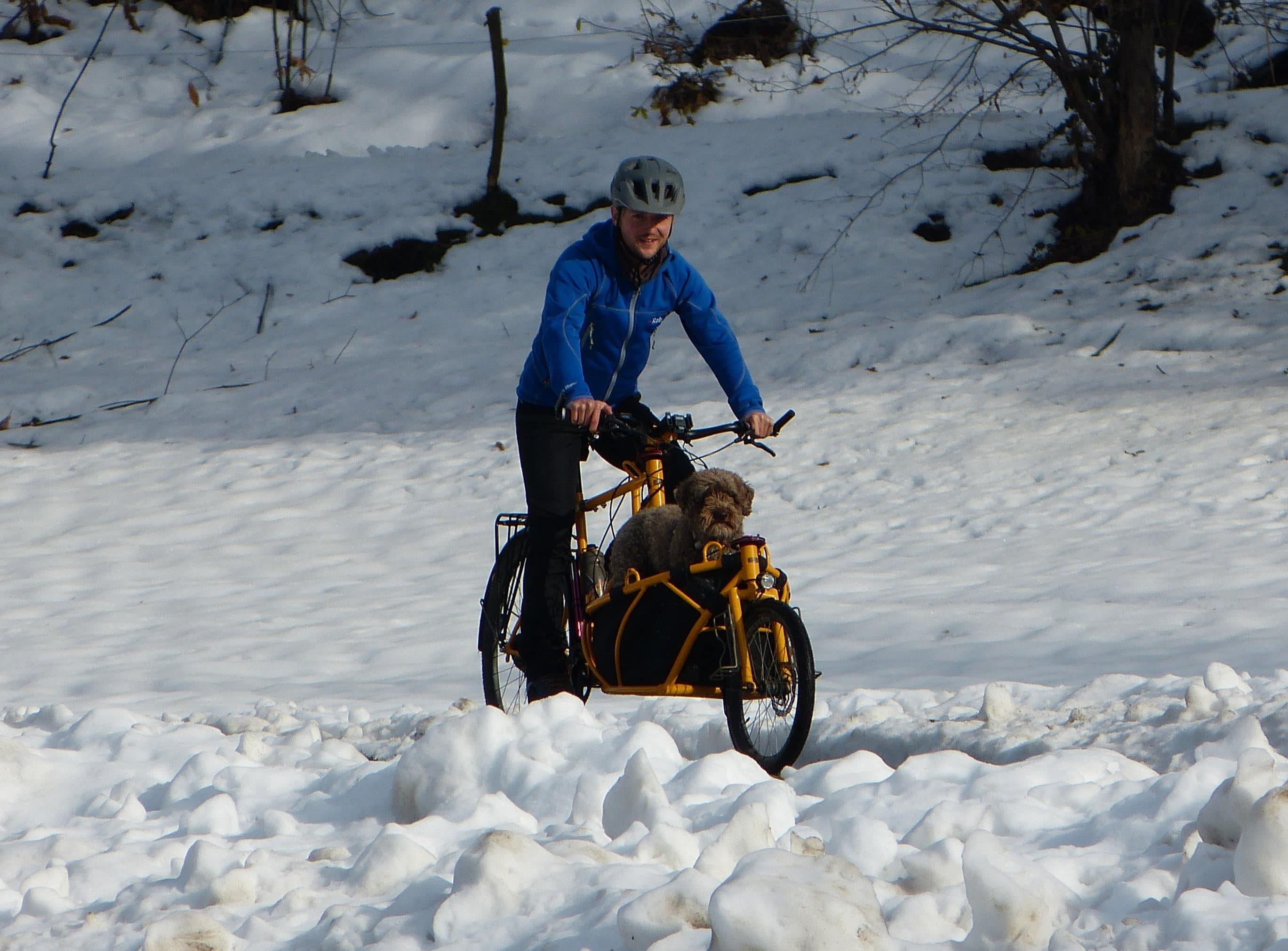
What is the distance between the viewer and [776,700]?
3.80 m

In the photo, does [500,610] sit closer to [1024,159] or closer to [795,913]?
[795,913]

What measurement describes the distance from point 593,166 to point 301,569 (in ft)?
28.3

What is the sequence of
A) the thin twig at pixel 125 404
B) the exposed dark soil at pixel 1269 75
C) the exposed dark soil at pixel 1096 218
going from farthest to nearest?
1. the exposed dark soil at pixel 1269 75
2. the exposed dark soil at pixel 1096 218
3. the thin twig at pixel 125 404

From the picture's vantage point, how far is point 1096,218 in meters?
12.5

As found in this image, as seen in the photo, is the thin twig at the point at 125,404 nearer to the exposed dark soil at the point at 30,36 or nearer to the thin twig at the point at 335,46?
the thin twig at the point at 335,46

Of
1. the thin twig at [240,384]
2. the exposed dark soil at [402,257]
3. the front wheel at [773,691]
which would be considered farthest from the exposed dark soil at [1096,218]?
the front wheel at [773,691]

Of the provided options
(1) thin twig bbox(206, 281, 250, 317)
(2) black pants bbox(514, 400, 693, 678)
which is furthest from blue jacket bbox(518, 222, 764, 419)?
(1) thin twig bbox(206, 281, 250, 317)

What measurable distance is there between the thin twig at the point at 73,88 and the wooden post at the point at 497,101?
215 inches

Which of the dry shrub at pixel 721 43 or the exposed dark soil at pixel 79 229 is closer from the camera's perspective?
the exposed dark soil at pixel 79 229

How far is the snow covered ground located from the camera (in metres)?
2.48

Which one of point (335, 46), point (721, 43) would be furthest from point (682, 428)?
point (335, 46)

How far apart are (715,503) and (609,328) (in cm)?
87

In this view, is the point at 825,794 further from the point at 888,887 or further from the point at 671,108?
the point at 671,108

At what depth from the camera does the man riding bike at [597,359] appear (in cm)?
434
